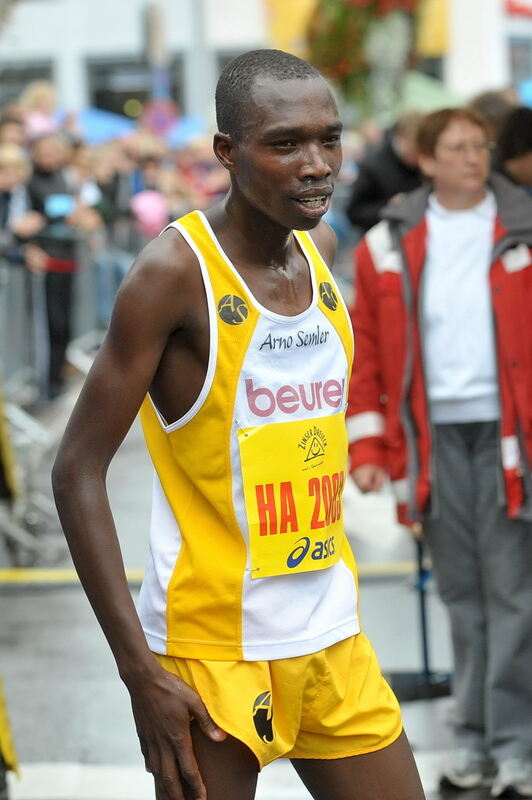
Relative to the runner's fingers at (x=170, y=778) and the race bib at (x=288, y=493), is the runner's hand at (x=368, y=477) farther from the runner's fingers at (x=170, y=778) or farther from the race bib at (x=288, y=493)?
the runner's fingers at (x=170, y=778)

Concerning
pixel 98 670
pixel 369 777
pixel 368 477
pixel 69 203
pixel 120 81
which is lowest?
pixel 98 670

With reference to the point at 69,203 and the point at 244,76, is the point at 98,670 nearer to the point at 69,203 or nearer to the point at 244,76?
the point at 244,76

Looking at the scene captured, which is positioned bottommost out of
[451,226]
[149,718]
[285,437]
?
[149,718]

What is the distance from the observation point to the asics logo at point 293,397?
2.83 meters

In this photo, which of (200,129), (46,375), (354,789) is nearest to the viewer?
(354,789)

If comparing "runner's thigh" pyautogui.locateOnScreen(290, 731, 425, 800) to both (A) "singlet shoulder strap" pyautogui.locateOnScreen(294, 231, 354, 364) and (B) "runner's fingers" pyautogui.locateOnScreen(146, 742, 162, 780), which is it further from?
(A) "singlet shoulder strap" pyautogui.locateOnScreen(294, 231, 354, 364)

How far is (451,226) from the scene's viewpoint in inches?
193

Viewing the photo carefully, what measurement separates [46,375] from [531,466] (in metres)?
7.49

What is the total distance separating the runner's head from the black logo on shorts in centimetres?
87

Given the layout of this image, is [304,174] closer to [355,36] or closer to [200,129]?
[355,36]

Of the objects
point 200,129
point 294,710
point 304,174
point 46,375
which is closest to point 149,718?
point 294,710

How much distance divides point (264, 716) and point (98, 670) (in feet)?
12.1

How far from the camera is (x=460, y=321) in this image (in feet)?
15.7

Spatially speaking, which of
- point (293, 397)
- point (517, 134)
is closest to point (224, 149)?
point (293, 397)
